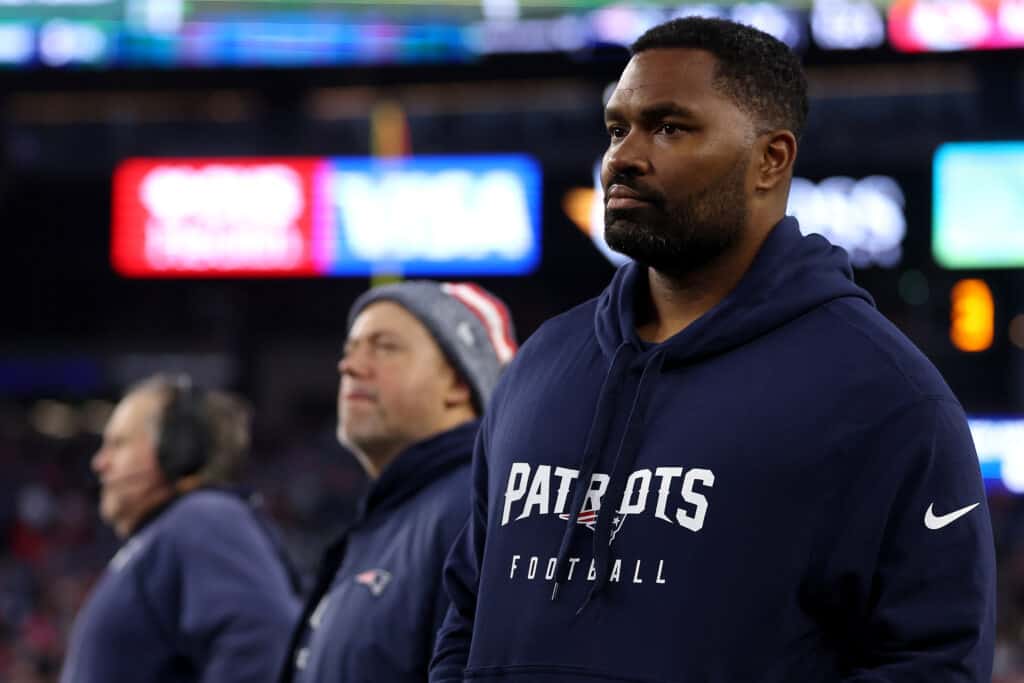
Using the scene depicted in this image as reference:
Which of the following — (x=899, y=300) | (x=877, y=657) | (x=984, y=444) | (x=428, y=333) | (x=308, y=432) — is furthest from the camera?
(x=308, y=432)

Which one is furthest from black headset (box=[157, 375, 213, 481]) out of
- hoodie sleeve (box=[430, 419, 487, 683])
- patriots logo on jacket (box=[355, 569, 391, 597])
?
hoodie sleeve (box=[430, 419, 487, 683])

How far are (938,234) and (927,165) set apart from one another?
0.45 m

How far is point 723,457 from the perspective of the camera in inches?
60.4

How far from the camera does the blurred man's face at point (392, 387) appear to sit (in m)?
2.70

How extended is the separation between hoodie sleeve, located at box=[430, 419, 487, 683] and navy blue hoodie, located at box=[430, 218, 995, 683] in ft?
0.36

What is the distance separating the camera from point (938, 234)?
31.2 feet

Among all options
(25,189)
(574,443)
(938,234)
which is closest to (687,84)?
(574,443)

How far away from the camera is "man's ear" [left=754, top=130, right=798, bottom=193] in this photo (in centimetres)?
166

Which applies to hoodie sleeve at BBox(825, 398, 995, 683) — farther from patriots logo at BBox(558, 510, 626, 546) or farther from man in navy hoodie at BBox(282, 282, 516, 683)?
man in navy hoodie at BBox(282, 282, 516, 683)

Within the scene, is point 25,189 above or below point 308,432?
above

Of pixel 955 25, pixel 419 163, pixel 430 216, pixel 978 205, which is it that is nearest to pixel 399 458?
pixel 978 205

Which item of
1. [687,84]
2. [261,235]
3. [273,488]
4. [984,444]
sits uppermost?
[687,84]

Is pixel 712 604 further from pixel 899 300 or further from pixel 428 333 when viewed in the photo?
pixel 899 300

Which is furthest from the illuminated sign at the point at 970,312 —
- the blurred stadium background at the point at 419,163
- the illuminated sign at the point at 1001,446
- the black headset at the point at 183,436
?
the black headset at the point at 183,436
